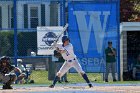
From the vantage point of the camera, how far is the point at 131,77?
24.8m

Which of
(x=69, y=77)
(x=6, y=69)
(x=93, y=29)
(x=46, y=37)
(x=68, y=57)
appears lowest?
(x=69, y=77)

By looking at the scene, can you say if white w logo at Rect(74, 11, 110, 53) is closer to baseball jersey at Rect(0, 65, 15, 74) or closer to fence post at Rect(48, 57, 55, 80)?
fence post at Rect(48, 57, 55, 80)

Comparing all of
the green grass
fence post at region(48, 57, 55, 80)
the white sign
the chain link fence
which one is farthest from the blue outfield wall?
fence post at region(48, 57, 55, 80)

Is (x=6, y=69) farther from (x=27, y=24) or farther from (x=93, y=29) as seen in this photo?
(x=93, y=29)

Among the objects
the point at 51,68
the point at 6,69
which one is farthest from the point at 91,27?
the point at 6,69

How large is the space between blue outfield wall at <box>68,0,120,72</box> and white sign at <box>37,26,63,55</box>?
97 centimetres

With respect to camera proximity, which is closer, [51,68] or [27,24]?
[51,68]

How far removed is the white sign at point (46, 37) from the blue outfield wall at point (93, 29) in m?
0.97

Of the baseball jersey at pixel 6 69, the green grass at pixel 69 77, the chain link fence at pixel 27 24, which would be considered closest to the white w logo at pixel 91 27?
the chain link fence at pixel 27 24

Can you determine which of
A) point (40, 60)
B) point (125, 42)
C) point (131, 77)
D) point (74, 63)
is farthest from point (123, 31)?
point (74, 63)

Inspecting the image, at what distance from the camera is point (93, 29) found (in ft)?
80.5

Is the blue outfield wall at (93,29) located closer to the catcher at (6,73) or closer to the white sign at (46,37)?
the white sign at (46,37)

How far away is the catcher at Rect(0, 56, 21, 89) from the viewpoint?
1804 centimetres

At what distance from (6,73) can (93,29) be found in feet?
23.3
